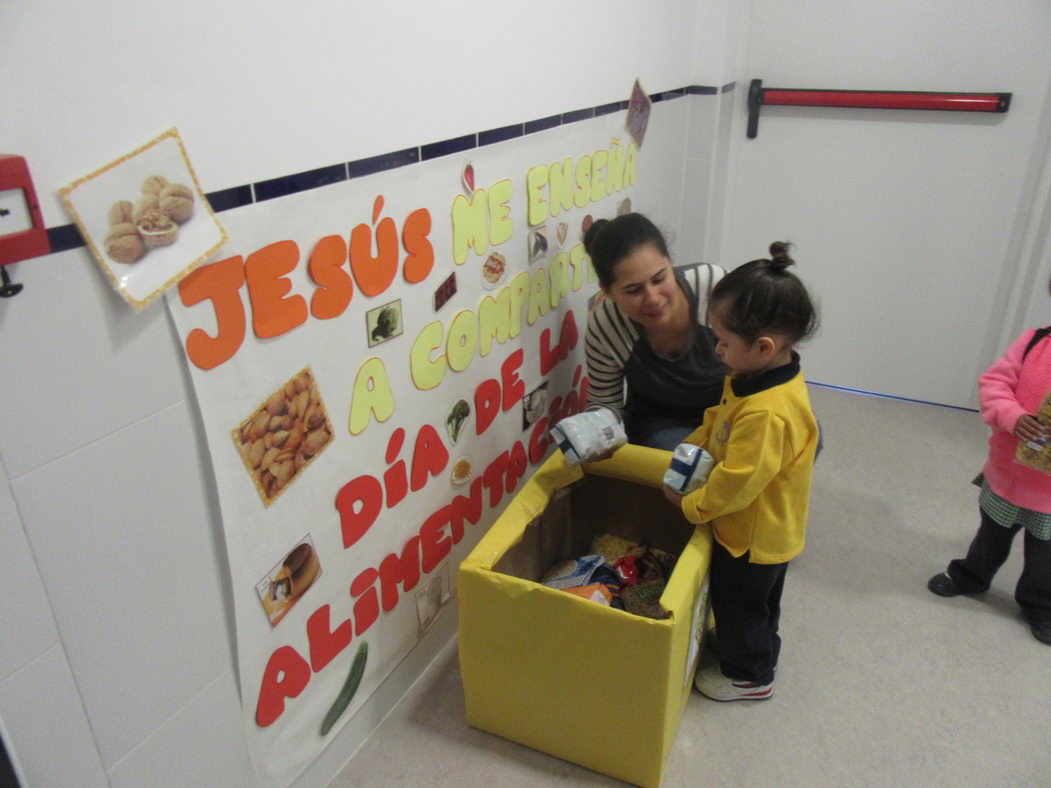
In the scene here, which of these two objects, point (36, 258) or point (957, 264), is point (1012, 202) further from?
point (36, 258)

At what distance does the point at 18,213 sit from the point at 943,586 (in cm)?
194

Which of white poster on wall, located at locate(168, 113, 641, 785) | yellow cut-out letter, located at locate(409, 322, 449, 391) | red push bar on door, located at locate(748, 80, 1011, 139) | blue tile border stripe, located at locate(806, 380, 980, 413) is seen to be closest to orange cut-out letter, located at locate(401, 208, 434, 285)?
white poster on wall, located at locate(168, 113, 641, 785)

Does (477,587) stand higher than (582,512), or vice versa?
(477,587)

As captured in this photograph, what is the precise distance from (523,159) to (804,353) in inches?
66.4

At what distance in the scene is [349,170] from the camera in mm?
1138

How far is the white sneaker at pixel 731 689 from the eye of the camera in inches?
62.4

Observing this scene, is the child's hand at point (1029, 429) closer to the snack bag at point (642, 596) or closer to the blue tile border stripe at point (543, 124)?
the snack bag at point (642, 596)

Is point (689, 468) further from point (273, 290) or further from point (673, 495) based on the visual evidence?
point (273, 290)

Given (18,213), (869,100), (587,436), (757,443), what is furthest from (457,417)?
(869,100)

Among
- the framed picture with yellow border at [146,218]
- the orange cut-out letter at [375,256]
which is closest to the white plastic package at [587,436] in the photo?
the orange cut-out letter at [375,256]

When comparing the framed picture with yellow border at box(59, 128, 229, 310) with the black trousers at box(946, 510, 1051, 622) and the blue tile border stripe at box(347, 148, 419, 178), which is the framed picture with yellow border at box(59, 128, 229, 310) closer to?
the blue tile border stripe at box(347, 148, 419, 178)

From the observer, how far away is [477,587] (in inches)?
53.6

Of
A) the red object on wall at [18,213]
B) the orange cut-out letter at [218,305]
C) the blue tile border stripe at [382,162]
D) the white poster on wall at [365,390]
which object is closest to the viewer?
the red object on wall at [18,213]

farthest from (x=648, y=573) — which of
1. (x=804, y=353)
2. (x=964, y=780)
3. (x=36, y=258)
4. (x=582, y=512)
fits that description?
(x=804, y=353)
